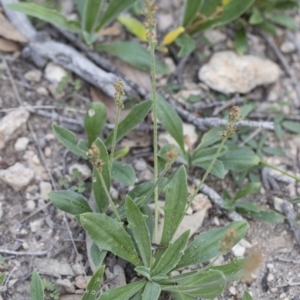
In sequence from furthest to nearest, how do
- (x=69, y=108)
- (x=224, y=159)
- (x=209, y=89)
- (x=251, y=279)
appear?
(x=209, y=89) → (x=69, y=108) → (x=224, y=159) → (x=251, y=279)

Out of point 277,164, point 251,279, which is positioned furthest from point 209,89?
point 251,279

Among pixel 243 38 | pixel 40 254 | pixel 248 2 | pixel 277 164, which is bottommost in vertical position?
pixel 40 254

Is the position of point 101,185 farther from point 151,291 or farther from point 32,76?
point 32,76

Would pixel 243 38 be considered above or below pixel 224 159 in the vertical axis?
above

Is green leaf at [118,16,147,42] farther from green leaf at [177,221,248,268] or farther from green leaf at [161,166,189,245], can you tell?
green leaf at [177,221,248,268]

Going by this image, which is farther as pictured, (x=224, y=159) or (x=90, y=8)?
(x=90, y=8)

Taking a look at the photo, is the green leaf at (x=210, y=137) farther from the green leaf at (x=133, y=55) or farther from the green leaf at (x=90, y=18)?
the green leaf at (x=90, y=18)

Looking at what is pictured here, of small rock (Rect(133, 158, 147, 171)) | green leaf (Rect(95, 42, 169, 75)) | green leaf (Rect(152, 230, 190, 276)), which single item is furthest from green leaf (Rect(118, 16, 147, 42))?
green leaf (Rect(152, 230, 190, 276))

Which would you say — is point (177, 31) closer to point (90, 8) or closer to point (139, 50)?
point (139, 50)

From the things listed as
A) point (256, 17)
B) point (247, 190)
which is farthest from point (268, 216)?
point (256, 17)
